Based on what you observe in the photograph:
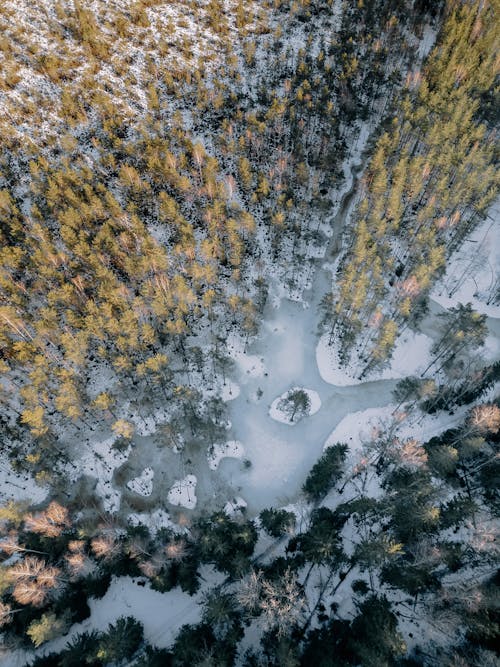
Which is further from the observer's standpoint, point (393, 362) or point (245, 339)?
point (245, 339)

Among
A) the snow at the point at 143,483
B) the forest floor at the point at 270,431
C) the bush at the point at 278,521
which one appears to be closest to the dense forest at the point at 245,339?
the snow at the point at 143,483

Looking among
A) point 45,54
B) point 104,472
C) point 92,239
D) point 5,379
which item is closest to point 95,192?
point 92,239

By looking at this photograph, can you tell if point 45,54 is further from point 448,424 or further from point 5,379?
point 448,424

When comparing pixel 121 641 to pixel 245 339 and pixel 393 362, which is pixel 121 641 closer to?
pixel 245 339

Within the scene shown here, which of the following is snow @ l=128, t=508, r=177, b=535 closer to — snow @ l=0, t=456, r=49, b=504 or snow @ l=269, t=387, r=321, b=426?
snow @ l=0, t=456, r=49, b=504

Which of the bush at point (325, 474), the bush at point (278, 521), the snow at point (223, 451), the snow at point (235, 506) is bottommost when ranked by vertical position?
the bush at point (278, 521)

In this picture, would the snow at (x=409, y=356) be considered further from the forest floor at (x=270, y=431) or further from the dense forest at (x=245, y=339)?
the dense forest at (x=245, y=339)

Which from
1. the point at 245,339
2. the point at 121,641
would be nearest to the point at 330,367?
the point at 245,339
